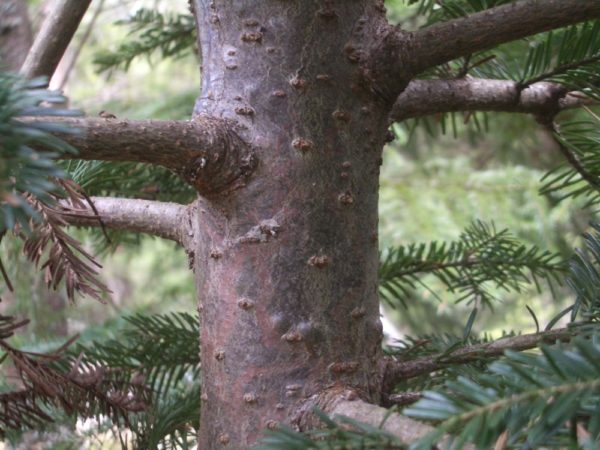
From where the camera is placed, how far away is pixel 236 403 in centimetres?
71

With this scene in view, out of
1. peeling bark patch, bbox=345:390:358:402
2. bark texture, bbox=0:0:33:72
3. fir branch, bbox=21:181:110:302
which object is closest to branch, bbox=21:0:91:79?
fir branch, bbox=21:181:110:302

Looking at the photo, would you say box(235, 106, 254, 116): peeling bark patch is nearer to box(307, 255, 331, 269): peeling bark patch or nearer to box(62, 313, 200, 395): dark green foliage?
box(307, 255, 331, 269): peeling bark patch

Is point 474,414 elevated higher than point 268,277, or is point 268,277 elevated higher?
point 268,277

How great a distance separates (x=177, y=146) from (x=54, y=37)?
1.23 ft

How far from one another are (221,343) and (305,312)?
94 mm

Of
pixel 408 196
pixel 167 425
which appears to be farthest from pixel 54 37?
pixel 408 196

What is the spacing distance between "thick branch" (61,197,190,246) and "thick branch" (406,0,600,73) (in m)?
0.32

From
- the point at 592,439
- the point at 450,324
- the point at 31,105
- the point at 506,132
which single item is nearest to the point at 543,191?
the point at 592,439

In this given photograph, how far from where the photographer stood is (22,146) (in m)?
0.45

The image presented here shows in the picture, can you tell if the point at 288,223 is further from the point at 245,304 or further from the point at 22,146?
the point at 22,146

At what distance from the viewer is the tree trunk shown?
2.31 feet

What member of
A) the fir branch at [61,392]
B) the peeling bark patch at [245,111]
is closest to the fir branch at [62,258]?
the fir branch at [61,392]

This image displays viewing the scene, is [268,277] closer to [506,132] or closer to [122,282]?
[506,132]

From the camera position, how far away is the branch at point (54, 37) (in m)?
0.91
